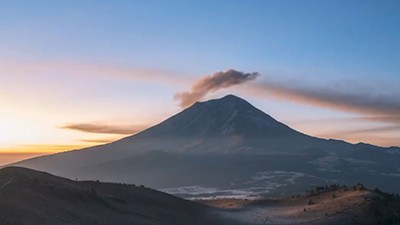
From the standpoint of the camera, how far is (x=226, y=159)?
130 metres

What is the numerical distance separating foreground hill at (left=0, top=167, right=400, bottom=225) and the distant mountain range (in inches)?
1466

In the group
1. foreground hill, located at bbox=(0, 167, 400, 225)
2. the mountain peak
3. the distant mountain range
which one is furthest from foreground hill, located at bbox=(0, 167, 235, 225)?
the mountain peak

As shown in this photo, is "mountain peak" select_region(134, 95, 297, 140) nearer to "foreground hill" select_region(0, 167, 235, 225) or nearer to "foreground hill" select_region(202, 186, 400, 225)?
"foreground hill" select_region(202, 186, 400, 225)

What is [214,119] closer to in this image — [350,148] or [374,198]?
[350,148]

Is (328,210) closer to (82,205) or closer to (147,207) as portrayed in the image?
(147,207)

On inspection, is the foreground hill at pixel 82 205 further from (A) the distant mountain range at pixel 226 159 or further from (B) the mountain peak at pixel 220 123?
(B) the mountain peak at pixel 220 123

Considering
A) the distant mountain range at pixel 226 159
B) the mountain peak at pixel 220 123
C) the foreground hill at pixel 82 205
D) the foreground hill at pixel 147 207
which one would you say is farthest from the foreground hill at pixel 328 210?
the mountain peak at pixel 220 123

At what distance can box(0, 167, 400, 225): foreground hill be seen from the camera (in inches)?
944

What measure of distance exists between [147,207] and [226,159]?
320 feet

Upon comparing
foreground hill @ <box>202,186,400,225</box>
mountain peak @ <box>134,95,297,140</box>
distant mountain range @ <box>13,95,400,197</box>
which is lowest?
foreground hill @ <box>202,186,400,225</box>

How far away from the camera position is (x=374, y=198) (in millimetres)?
32500

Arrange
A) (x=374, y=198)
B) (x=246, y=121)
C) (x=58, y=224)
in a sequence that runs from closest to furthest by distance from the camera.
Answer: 1. (x=58, y=224)
2. (x=374, y=198)
3. (x=246, y=121)

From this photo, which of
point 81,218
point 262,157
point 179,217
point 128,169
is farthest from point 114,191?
point 262,157

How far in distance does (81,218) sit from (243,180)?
76.6m
